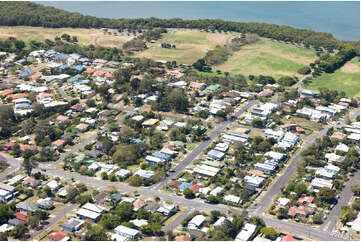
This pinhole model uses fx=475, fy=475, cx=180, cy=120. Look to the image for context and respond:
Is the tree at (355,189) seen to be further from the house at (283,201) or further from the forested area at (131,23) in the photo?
the forested area at (131,23)

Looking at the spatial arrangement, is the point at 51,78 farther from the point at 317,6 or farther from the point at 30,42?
the point at 317,6

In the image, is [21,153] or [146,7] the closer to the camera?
[21,153]

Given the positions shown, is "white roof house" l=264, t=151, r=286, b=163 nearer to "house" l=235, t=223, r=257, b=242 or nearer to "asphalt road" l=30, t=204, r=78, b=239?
"house" l=235, t=223, r=257, b=242

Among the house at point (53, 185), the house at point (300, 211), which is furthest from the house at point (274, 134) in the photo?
the house at point (53, 185)

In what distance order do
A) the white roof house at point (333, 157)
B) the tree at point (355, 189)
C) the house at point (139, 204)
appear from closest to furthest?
1. the house at point (139, 204)
2. the tree at point (355, 189)
3. the white roof house at point (333, 157)

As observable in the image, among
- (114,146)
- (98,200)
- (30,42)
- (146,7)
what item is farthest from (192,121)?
(146,7)

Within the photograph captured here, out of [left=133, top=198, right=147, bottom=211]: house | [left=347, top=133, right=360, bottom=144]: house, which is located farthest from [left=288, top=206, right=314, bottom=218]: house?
[left=347, top=133, right=360, bottom=144]: house
